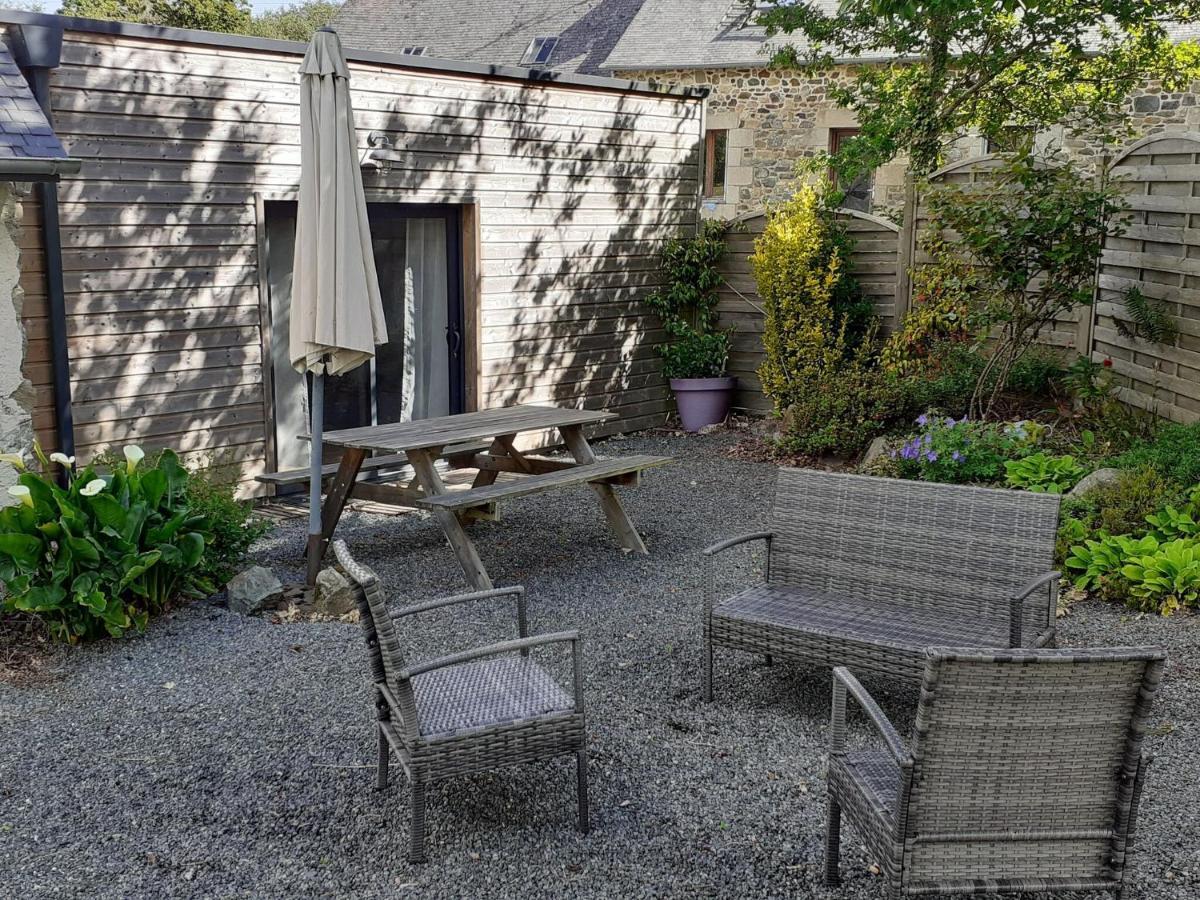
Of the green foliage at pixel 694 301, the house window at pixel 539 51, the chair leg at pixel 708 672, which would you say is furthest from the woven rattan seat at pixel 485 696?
the house window at pixel 539 51

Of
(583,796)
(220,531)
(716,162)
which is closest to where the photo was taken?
(583,796)

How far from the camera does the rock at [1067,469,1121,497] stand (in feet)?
21.0

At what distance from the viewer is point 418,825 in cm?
337

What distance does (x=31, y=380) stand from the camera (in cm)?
651

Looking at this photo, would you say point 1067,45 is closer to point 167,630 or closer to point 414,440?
point 414,440

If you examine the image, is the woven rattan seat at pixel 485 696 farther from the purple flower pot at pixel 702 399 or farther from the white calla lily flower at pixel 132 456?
the purple flower pot at pixel 702 399

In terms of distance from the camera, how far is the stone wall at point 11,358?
5.82 meters

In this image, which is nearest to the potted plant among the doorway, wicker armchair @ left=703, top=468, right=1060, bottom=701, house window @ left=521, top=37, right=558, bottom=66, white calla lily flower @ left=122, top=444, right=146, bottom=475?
the doorway

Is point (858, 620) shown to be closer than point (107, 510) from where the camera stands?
Yes

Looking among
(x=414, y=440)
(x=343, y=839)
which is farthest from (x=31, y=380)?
(x=343, y=839)

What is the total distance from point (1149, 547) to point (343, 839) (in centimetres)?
408

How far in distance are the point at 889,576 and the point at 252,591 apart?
3.02 meters

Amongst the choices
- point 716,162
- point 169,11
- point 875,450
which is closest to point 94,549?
point 875,450

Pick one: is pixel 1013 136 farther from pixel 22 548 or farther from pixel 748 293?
pixel 22 548
